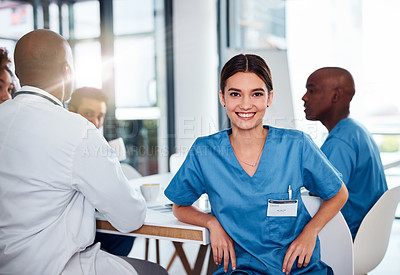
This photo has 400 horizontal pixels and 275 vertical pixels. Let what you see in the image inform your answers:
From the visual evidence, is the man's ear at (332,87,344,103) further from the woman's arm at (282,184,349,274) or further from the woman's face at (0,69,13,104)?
the woman's face at (0,69,13,104)

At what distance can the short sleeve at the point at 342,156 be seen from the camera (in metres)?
1.88

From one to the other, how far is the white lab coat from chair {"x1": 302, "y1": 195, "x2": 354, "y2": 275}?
675 mm

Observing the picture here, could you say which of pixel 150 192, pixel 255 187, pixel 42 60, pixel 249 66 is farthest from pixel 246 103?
pixel 42 60

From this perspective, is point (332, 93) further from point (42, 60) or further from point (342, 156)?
point (42, 60)

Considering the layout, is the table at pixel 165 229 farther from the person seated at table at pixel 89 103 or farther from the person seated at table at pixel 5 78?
the person seated at table at pixel 89 103

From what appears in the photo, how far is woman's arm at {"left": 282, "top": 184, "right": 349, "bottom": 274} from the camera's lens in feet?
4.48

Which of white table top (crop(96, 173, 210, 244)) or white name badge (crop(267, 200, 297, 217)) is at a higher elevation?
white name badge (crop(267, 200, 297, 217))

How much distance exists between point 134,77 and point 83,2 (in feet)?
3.13

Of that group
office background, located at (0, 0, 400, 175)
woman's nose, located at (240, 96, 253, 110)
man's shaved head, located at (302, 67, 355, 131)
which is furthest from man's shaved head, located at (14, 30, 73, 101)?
office background, located at (0, 0, 400, 175)

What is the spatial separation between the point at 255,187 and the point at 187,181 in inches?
9.8

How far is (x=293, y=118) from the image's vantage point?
4250 millimetres

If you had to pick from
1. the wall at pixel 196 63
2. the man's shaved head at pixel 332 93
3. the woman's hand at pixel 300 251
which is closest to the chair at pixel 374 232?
the woman's hand at pixel 300 251

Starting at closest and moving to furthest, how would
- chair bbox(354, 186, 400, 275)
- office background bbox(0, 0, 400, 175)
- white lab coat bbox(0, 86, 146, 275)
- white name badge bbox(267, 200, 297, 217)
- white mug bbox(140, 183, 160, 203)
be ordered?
white lab coat bbox(0, 86, 146, 275) → white name badge bbox(267, 200, 297, 217) → chair bbox(354, 186, 400, 275) → white mug bbox(140, 183, 160, 203) → office background bbox(0, 0, 400, 175)

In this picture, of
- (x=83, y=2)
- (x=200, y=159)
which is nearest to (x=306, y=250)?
(x=200, y=159)
